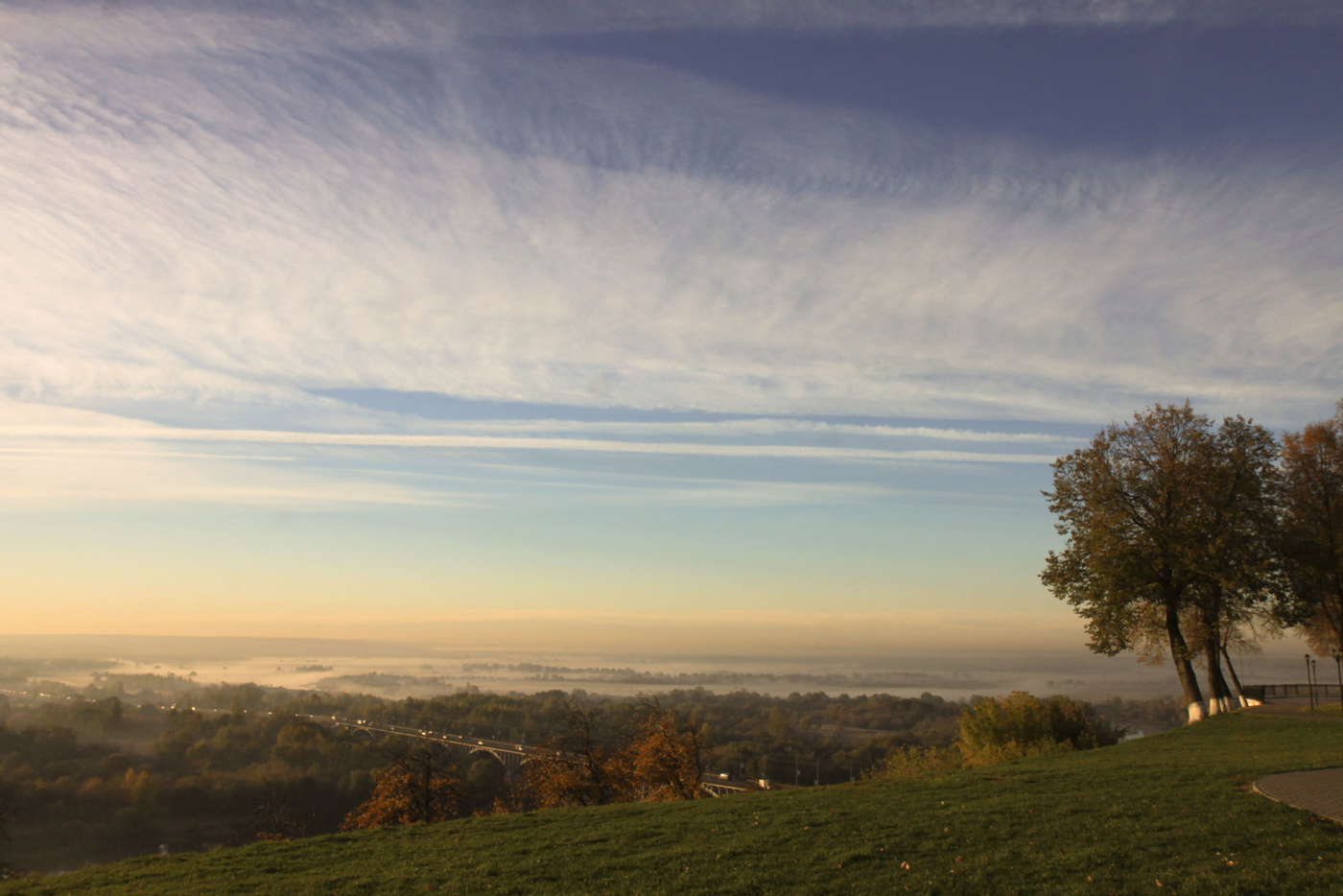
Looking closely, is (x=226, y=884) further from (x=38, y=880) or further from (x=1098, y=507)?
(x=1098, y=507)

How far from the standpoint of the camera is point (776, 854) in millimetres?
12219

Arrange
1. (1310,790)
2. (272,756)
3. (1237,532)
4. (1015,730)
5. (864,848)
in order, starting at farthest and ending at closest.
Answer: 1. (272,756)
2. (1015,730)
3. (1237,532)
4. (1310,790)
5. (864,848)

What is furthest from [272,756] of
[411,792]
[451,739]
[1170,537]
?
[1170,537]

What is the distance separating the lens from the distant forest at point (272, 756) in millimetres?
60844

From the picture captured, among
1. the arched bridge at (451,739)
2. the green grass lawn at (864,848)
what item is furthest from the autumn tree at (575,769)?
the green grass lawn at (864,848)

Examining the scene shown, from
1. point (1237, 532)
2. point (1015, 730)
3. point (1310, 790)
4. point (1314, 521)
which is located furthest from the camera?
point (1015, 730)

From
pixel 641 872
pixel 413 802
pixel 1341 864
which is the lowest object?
pixel 413 802

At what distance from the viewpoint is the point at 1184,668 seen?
1443 inches

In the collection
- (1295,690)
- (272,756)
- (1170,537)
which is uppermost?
(1170,537)

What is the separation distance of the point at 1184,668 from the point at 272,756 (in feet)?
316

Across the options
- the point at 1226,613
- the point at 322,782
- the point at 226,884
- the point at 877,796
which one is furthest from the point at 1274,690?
the point at 322,782

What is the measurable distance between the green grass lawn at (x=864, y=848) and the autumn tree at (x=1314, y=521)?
2142cm

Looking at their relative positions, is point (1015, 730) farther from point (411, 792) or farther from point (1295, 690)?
point (411, 792)

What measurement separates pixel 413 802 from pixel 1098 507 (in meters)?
36.8
